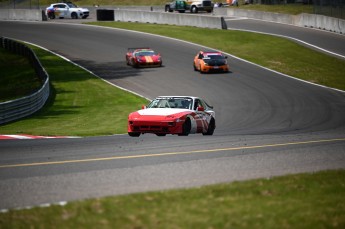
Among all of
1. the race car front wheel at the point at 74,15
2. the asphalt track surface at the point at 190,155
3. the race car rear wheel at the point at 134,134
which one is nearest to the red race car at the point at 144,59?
the asphalt track surface at the point at 190,155

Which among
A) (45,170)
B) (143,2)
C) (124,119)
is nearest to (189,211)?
(45,170)

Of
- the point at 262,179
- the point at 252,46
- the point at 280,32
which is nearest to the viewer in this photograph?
the point at 262,179

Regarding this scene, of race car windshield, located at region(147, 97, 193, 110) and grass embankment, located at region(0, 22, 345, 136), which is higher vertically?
race car windshield, located at region(147, 97, 193, 110)

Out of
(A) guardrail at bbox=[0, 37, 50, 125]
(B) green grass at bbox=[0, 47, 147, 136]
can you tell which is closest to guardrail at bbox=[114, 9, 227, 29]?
(B) green grass at bbox=[0, 47, 147, 136]

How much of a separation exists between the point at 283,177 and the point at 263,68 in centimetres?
3707

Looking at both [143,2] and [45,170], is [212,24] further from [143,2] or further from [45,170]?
[45,170]

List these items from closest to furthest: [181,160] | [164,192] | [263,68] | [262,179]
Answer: [164,192] < [262,179] < [181,160] < [263,68]

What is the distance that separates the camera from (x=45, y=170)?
1270cm

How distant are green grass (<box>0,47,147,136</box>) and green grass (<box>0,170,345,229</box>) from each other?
1219 centimetres

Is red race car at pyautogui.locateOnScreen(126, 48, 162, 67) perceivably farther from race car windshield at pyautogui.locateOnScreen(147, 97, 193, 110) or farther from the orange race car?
race car windshield at pyautogui.locateOnScreen(147, 97, 193, 110)

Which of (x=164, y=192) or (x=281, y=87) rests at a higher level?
(x=164, y=192)

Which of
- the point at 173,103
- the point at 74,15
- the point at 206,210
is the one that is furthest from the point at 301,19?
the point at 206,210

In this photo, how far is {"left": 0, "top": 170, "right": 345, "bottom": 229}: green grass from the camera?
875 cm

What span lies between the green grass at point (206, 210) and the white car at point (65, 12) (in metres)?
72.9
